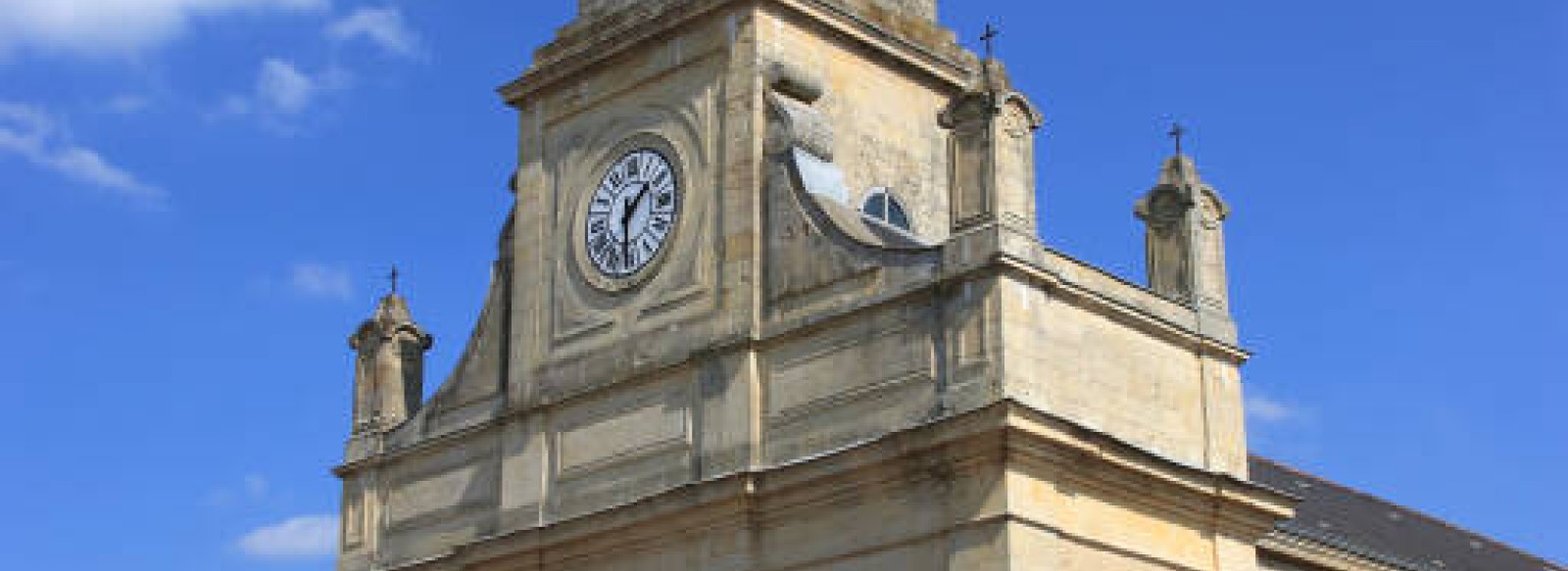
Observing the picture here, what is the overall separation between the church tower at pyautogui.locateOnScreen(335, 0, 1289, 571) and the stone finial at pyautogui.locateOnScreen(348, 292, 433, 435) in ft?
0.13

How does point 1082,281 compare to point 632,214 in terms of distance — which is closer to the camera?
point 1082,281

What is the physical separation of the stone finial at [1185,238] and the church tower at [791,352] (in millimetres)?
134

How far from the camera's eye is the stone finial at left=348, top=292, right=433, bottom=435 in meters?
26.6

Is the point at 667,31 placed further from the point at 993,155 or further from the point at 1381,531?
the point at 1381,531

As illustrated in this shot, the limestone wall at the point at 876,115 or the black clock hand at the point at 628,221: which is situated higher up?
the limestone wall at the point at 876,115

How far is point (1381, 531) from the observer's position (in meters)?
32.1

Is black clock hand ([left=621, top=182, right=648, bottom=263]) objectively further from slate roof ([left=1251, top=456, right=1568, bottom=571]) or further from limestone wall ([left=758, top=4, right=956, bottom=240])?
slate roof ([left=1251, top=456, right=1568, bottom=571])

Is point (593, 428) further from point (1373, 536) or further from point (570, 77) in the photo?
point (1373, 536)

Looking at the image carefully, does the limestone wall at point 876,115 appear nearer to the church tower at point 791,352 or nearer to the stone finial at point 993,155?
the church tower at point 791,352

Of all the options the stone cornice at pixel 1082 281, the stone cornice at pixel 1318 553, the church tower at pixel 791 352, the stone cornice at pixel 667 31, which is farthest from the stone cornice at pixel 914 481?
the stone cornice at pixel 667 31

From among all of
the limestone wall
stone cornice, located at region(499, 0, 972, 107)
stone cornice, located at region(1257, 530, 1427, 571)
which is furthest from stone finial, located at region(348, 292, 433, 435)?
stone cornice, located at region(1257, 530, 1427, 571)

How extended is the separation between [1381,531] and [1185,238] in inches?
414

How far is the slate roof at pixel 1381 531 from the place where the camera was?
96.4ft

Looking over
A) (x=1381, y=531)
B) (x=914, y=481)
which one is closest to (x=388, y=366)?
(x=914, y=481)
